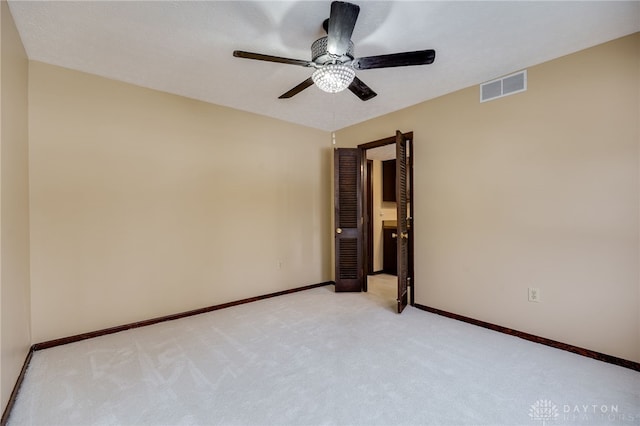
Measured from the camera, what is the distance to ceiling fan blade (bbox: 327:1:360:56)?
1.58 meters

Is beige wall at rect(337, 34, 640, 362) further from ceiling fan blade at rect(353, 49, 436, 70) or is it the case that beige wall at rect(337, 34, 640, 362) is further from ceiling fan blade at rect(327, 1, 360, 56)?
ceiling fan blade at rect(327, 1, 360, 56)

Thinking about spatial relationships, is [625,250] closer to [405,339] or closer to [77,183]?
[405,339]

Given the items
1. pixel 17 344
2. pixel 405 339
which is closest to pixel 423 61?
pixel 405 339

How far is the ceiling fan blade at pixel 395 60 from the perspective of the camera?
6.15 ft

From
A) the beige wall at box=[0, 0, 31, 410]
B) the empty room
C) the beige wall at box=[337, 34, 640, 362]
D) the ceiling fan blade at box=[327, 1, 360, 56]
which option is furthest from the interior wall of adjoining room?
the beige wall at box=[0, 0, 31, 410]

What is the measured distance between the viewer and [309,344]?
8.44 feet

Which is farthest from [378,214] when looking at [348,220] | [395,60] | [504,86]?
[395,60]

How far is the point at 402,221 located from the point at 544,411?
205 centimetres

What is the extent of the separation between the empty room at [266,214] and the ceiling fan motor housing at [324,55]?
1 centimetres

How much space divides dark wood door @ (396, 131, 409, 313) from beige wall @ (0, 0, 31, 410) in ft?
10.4

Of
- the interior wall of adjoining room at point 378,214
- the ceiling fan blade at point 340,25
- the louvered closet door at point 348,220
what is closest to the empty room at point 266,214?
the ceiling fan blade at point 340,25

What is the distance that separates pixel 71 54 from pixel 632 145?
179 inches

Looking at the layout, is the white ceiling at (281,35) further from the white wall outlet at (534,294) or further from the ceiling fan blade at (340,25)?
the white wall outlet at (534,294)

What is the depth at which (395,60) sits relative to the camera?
6.29 ft
